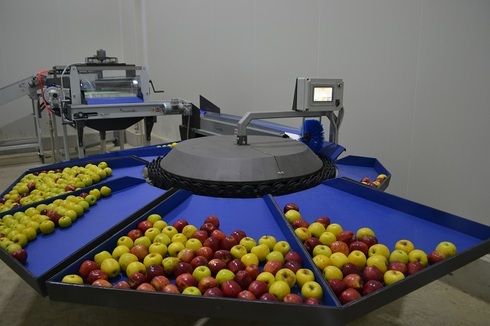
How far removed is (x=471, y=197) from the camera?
2285 millimetres

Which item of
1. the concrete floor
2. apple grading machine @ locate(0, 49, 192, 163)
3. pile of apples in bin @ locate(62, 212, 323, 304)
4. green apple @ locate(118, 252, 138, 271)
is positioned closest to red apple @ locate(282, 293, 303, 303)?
pile of apples in bin @ locate(62, 212, 323, 304)

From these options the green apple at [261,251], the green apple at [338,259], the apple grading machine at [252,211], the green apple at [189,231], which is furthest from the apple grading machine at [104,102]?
the green apple at [338,259]

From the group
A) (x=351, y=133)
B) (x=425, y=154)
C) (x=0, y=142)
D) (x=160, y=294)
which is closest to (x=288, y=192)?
(x=160, y=294)

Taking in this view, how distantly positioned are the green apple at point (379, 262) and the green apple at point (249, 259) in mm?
369

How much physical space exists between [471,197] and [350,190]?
38.5 inches

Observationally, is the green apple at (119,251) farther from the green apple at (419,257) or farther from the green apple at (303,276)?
the green apple at (419,257)

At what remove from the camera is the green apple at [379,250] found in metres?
1.31

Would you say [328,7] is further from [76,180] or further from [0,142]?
[0,142]

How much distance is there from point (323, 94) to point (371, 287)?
1215mm

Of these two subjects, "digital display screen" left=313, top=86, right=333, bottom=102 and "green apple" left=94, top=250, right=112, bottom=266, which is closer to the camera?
"green apple" left=94, top=250, right=112, bottom=266

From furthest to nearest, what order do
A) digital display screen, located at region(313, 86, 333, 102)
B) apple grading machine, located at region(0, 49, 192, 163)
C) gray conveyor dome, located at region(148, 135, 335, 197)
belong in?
apple grading machine, located at region(0, 49, 192, 163), digital display screen, located at region(313, 86, 333, 102), gray conveyor dome, located at region(148, 135, 335, 197)

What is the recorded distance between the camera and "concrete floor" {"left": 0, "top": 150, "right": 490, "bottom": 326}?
2209 millimetres

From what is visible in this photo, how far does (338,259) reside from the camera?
4.22ft

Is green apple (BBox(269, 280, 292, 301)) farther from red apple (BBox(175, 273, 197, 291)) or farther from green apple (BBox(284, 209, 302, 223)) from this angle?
green apple (BBox(284, 209, 302, 223))
